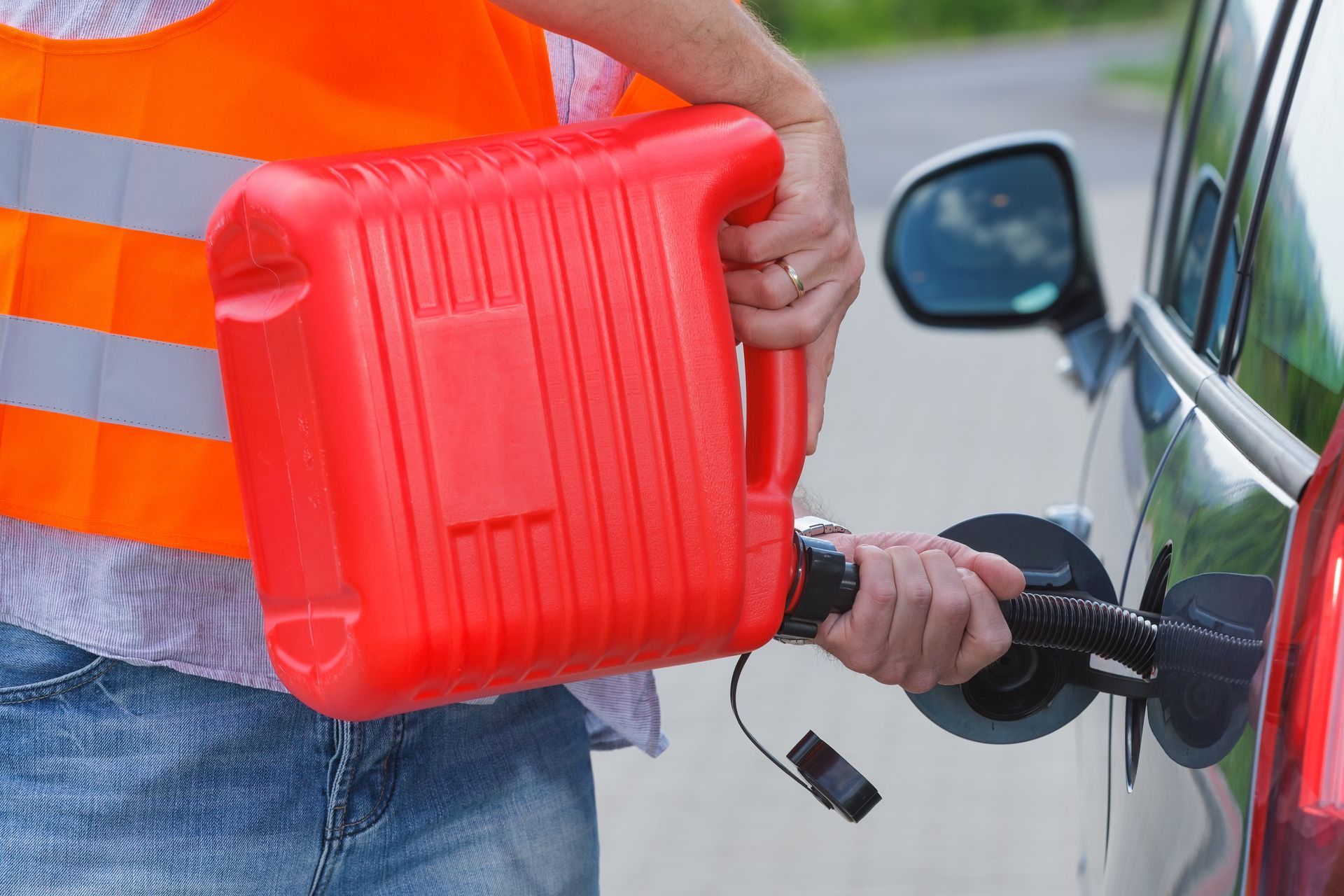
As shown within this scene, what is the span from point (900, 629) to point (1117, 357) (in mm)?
1304

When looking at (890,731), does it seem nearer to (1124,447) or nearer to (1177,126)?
(1177,126)

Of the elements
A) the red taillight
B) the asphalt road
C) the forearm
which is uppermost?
the forearm

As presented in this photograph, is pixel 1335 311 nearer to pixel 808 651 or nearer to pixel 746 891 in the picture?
pixel 746 891

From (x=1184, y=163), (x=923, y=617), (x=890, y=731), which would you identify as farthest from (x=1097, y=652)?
(x=890, y=731)

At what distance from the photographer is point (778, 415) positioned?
138 cm

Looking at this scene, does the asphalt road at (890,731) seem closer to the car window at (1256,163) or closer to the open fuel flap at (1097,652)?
the open fuel flap at (1097,652)

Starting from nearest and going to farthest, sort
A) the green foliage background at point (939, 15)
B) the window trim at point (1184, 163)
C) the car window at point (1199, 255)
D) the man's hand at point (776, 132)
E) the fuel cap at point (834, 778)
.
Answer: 1. the man's hand at point (776, 132)
2. the fuel cap at point (834, 778)
3. the car window at point (1199, 255)
4. the window trim at point (1184, 163)
5. the green foliage background at point (939, 15)

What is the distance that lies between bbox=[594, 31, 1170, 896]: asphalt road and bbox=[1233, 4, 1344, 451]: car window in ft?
2.09

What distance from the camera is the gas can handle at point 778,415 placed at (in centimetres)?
138

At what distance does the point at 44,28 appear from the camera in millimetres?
1422

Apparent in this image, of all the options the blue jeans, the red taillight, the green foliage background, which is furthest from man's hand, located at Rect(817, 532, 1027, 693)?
the green foliage background

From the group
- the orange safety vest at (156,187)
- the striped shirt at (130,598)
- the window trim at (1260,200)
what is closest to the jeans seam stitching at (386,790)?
the striped shirt at (130,598)

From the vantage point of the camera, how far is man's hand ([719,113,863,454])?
4.42ft

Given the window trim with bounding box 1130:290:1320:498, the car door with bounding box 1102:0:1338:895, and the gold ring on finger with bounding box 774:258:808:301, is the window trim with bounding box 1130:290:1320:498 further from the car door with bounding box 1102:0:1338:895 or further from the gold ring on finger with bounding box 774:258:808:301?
the gold ring on finger with bounding box 774:258:808:301
